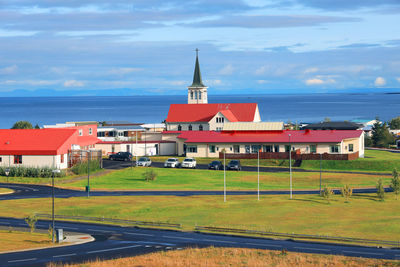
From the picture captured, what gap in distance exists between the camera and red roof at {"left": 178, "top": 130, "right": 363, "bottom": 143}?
11431 centimetres

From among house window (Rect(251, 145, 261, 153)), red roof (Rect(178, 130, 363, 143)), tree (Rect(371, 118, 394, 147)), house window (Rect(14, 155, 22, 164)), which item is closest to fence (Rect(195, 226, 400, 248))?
house window (Rect(14, 155, 22, 164))

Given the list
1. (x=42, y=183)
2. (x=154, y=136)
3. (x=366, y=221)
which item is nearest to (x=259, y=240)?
(x=366, y=221)

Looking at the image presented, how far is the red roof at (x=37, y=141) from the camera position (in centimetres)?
9650

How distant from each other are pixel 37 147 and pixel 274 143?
1684 inches

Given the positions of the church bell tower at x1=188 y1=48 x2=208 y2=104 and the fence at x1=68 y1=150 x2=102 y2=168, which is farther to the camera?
the church bell tower at x1=188 y1=48 x2=208 y2=104

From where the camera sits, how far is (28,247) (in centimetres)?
4631

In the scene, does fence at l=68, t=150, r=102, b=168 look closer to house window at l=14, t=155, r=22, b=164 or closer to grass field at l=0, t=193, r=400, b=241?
house window at l=14, t=155, r=22, b=164

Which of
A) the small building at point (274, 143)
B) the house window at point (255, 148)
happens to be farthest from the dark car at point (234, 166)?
the house window at point (255, 148)

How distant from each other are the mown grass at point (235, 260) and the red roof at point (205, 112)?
9989 cm

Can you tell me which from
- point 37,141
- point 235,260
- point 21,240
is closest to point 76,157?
point 37,141

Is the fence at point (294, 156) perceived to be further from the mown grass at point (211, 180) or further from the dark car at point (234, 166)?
the dark car at point (234, 166)

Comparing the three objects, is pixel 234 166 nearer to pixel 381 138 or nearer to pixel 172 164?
pixel 172 164

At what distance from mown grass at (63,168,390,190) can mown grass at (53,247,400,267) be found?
130ft

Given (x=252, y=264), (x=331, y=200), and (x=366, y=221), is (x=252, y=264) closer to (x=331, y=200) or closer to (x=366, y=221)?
(x=366, y=221)
